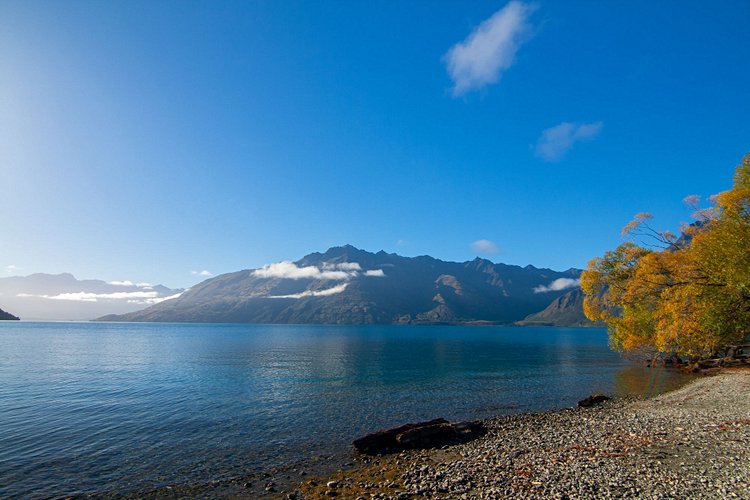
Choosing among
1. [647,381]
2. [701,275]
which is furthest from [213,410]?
[647,381]

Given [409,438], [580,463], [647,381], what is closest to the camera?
[580,463]

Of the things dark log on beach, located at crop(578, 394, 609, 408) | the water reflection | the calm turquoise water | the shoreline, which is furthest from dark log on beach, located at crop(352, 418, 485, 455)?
the water reflection

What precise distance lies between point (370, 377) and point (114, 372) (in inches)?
1854

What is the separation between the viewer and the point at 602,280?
178 ft

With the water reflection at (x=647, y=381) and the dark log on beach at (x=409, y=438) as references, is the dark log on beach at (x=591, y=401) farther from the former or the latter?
the dark log on beach at (x=409, y=438)

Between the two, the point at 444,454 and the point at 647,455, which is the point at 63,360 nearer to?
the point at 444,454

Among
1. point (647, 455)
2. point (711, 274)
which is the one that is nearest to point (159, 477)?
point (647, 455)

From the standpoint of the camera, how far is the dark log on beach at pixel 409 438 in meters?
26.0

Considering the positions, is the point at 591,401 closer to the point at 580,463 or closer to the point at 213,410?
the point at 580,463

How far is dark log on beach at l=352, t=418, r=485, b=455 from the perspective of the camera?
26016 millimetres

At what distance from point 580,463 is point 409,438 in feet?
35.1

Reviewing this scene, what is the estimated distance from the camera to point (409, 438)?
1036 inches

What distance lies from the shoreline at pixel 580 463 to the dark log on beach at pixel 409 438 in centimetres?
93

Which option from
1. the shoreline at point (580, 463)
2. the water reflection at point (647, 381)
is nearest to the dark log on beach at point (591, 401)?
the water reflection at point (647, 381)
